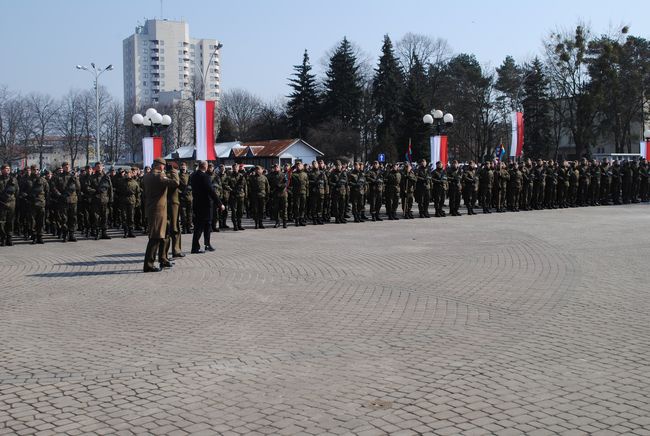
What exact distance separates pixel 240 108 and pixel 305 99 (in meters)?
33.3

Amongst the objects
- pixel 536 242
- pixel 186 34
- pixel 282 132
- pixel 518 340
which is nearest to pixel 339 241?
pixel 536 242

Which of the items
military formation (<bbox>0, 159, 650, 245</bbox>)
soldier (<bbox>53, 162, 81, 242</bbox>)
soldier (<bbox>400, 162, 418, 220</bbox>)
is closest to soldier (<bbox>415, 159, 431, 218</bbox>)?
military formation (<bbox>0, 159, 650, 245</bbox>)

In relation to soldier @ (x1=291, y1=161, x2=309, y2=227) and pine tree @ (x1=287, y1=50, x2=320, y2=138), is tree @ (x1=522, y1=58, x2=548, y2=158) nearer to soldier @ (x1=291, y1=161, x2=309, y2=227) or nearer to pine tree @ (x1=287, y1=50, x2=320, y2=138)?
pine tree @ (x1=287, y1=50, x2=320, y2=138)

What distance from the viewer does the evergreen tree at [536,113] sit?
69438 millimetres

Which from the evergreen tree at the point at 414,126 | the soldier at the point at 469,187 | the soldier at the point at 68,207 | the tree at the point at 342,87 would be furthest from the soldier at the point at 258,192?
the tree at the point at 342,87

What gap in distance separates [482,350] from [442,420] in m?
1.98

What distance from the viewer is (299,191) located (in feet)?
67.8

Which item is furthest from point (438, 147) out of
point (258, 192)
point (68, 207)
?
point (68, 207)

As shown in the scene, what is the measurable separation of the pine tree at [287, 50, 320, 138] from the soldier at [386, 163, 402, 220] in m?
51.8

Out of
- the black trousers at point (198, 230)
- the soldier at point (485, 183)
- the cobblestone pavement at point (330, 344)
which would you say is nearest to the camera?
the cobblestone pavement at point (330, 344)

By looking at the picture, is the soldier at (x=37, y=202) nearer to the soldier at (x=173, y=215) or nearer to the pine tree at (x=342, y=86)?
the soldier at (x=173, y=215)

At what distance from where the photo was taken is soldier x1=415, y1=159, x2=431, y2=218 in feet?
76.6

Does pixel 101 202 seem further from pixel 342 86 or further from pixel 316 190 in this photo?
pixel 342 86

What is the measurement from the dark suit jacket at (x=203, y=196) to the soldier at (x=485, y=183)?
1332 cm
